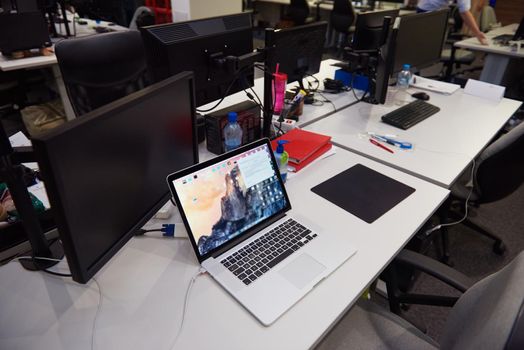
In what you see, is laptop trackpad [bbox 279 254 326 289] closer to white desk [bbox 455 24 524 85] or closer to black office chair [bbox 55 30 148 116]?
black office chair [bbox 55 30 148 116]

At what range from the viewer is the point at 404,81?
2.38m

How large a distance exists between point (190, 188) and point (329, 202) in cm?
54

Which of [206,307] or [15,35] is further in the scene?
[15,35]

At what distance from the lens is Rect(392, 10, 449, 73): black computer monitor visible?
2.05 m

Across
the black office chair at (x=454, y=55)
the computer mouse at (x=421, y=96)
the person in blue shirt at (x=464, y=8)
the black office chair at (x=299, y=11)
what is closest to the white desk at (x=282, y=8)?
the black office chair at (x=299, y=11)

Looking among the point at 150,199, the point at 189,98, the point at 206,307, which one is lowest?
the point at 206,307

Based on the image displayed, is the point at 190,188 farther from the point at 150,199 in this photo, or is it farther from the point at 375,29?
the point at 375,29

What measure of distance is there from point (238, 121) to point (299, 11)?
4.64m

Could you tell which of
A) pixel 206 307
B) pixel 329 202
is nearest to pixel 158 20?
pixel 329 202

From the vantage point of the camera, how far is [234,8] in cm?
410

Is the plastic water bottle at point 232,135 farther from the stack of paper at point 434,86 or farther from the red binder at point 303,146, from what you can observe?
the stack of paper at point 434,86

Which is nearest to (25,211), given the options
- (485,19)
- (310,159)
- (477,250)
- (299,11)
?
(310,159)

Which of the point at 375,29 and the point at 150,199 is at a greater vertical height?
the point at 375,29

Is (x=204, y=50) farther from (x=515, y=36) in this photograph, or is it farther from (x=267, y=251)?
(x=515, y=36)
